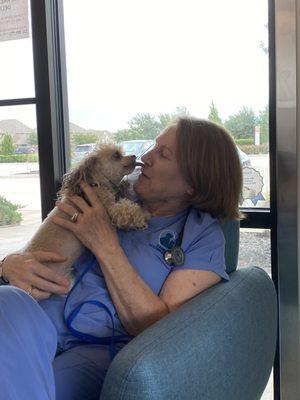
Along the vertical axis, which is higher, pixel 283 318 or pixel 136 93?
pixel 136 93

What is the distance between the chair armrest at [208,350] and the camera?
37.8 inches

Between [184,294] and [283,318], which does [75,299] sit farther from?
[283,318]

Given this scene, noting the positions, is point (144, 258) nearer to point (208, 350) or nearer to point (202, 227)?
point (202, 227)

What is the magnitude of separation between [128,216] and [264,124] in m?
0.80

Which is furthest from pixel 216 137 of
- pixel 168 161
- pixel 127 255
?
pixel 127 255

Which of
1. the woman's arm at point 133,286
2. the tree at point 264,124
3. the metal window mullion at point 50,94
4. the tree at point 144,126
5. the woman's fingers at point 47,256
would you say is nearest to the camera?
the woman's arm at point 133,286

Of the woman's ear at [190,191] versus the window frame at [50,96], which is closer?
the woman's ear at [190,191]

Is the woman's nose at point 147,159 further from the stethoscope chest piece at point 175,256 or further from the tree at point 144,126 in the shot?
the tree at point 144,126

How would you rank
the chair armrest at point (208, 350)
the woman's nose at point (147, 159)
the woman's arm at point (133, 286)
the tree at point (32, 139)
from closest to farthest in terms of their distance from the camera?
the chair armrest at point (208, 350) → the woman's arm at point (133, 286) → the woman's nose at point (147, 159) → the tree at point (32, 139)

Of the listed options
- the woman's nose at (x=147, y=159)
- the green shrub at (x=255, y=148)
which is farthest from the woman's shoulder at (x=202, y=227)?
the green shrub at (x=255, y=148)

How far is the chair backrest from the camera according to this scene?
1.61m

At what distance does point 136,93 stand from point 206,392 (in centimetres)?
149

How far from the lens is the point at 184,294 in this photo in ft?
4.48

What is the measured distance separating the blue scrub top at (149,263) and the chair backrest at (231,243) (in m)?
0.14
